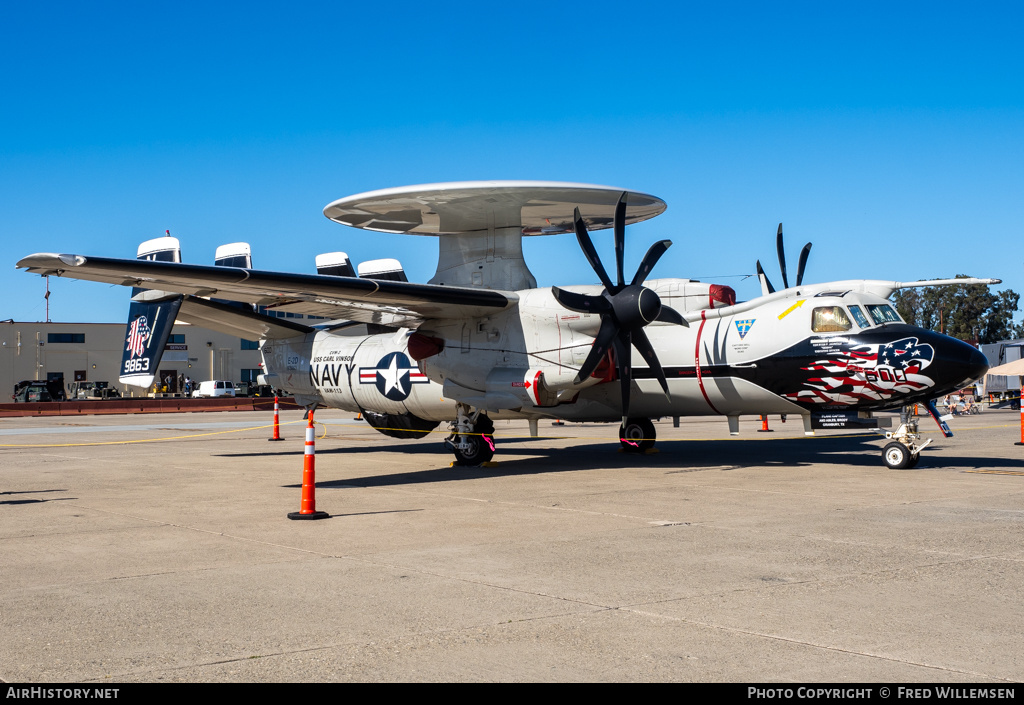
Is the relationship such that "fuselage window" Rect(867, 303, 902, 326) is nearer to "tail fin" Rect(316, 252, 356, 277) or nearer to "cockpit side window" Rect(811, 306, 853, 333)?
"cockpit side window" Rect(811, 306, 853, 333)

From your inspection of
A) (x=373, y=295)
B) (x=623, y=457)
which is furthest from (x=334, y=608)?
(x=623, y=457)

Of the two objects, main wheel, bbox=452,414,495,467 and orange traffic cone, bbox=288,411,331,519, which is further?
main wheel, bbox=452,414,495,467

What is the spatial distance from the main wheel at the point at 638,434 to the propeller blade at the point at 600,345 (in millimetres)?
4647

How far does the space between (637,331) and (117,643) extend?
12.6 metres

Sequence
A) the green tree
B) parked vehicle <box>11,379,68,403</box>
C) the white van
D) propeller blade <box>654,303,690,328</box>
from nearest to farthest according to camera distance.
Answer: propeller blade <box>654,303,690,328</box>, parked vehicle <box>11,379,68,403</box>, the white van, the green tree

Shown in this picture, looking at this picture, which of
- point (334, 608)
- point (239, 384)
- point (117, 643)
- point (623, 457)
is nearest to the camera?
point (117, 643)

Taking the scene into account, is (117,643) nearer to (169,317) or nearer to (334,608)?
Result: (334,608)

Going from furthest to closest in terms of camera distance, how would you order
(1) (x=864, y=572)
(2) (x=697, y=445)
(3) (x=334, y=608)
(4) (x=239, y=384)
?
(4) (x=239, y=384) → (2) (x=697, y=445) → (1) (x=864, y=572) → (3) (x=334, y=608)

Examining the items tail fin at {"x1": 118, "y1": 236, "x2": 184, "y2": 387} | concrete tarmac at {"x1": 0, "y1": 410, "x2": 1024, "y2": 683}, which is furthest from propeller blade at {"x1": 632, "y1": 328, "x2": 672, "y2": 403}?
tail fin at {"x1": 118, "y1": 236, "x2": 184, "y2": 387}

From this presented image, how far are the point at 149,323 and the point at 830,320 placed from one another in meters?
13.6

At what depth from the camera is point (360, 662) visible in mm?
5180

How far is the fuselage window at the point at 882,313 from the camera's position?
1628 cm

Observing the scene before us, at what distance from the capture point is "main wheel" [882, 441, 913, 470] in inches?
631

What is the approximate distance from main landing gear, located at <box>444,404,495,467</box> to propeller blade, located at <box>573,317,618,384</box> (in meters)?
3.01
